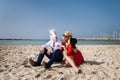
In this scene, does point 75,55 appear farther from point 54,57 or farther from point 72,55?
point 54,57

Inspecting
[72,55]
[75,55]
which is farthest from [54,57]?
[75,55]

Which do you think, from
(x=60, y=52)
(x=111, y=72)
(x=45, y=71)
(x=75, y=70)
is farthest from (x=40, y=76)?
(x=111, y=72)

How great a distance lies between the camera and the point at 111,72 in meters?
6.55

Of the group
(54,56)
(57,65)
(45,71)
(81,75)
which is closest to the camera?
(81,75)

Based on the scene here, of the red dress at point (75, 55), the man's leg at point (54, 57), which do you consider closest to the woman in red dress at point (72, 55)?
the red dress at point (75, 55)

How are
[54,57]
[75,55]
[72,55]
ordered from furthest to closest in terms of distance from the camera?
[75,55] → [72,55] → [54,57]

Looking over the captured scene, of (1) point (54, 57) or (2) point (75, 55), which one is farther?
(2) point (75, 55)

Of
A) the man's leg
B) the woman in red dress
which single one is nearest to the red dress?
the woman in red dress

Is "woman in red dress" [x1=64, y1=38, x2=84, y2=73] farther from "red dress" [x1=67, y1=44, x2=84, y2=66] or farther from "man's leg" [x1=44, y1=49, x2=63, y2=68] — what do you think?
"man's leg" [x1=44, y1=49, x2=63, y2=68]

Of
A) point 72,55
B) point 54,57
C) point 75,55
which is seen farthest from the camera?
point 75,55

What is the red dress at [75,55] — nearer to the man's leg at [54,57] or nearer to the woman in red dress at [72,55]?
the woman in red dress at [72,55]

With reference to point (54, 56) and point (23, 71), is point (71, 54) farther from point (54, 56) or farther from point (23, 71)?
point (23, 71)

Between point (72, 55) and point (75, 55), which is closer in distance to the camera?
point (72, 55)

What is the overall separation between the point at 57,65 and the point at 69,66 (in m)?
0.46
